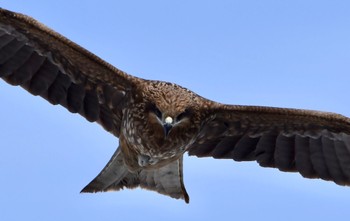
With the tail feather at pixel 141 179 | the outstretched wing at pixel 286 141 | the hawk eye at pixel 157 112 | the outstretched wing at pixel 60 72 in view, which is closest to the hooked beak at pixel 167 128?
Answer: the hawk eye at pixel 157 112

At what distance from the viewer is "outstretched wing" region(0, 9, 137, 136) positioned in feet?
58.0

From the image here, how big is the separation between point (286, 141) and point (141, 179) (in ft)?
8.00

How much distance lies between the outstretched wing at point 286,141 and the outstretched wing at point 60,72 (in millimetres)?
1519

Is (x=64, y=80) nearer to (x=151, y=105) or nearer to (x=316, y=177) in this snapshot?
(x=151, y=105)

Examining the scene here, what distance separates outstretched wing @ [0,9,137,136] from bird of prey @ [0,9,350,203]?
2 cm

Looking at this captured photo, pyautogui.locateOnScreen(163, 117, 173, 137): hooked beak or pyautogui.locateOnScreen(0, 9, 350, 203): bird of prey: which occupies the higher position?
pyautogui.locateOnScreen(0, 9, 350, 203): bird of prey

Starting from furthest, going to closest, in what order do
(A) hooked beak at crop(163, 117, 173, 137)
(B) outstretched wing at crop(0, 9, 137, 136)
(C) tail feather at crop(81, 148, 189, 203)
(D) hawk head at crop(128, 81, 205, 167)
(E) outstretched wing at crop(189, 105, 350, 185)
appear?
Answer: (E) outstretched wing at crop(189, 105, 350, 185) < (C) tail feather at crop(81, 148, 189, 203) < (B) outstretched wing at crop(0, 9, 137, 136) < (D) hawk head at crop(128, 81, 205, 167) < (A) hooked beak at crop(163, 117, 173, 137)

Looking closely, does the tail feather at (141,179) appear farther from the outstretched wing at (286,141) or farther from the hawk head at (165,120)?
the hawk head at (165,120)

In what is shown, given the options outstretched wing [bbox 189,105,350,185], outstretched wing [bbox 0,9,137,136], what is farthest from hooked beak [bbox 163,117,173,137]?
outstretched wing [bbox 189,105,350,185]

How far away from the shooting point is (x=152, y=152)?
55.4 feet

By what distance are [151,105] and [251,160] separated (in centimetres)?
289

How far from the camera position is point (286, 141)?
18.9m

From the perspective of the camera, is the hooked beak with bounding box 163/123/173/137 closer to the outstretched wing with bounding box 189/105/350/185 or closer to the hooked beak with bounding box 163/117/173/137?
the hooked beak with bounding box 163/117/173/137

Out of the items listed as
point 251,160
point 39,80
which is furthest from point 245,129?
point 39,80
